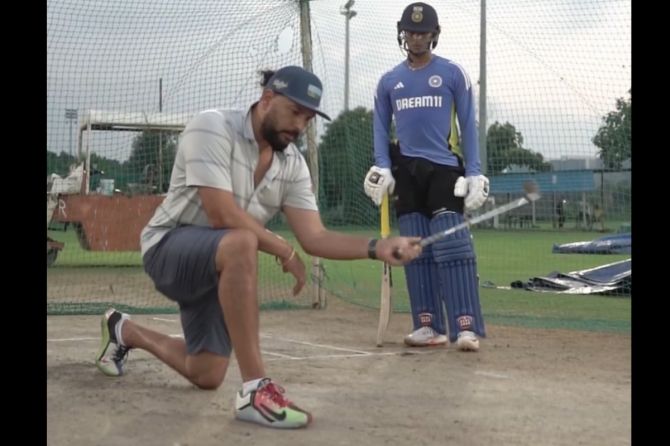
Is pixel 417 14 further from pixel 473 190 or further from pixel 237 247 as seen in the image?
pixel 237 247

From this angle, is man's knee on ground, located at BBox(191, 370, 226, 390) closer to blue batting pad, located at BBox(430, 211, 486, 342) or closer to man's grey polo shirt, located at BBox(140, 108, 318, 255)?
man's grey polo shirt, located at BBox(140, 108, 318, 255)

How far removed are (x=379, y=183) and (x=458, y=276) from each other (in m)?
0.85

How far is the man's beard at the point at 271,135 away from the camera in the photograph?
402cm

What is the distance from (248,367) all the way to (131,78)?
698 cm

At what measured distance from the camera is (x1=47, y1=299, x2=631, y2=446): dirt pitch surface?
3547 mm

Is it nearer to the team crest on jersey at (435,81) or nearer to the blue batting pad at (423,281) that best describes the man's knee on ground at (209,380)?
the blue batting pad at (423,281)

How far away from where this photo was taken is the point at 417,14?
20.0 feet

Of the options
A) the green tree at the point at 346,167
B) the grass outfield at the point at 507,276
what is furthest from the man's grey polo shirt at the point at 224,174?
the green tree at the point at 346,167

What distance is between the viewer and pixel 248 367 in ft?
12.5

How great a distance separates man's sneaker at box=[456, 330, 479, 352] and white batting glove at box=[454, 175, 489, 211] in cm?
83

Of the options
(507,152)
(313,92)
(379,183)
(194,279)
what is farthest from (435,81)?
(507,152)

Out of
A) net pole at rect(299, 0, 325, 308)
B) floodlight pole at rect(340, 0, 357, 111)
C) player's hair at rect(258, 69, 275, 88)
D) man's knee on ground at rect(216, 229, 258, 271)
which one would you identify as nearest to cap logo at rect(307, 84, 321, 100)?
player's hair at rect(258, 69, 275, 88)
